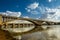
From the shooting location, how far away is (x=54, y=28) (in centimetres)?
437

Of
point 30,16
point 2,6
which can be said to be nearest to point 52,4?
point 30,16

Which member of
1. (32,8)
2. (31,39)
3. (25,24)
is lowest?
(31,39)

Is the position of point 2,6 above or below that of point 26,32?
above

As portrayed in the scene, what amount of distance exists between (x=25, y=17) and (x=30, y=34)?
2.08 feet

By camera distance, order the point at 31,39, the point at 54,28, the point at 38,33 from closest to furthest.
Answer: the point at 31,39 < the point at 38,33 < the point at 54,28

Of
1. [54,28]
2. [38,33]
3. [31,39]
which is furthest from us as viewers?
[54,28]

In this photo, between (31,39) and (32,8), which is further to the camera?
(32,8)

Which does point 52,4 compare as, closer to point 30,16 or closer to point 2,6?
point 30,16

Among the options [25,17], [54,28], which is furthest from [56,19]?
[25,17]

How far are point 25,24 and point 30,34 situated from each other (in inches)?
23.4

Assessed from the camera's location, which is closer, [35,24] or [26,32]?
[26,32]

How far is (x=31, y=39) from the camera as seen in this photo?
3.83m

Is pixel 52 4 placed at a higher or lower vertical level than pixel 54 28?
higher

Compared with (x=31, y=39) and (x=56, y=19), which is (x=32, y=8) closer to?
(x=56, y=19)
